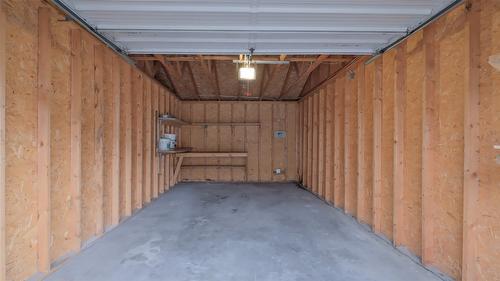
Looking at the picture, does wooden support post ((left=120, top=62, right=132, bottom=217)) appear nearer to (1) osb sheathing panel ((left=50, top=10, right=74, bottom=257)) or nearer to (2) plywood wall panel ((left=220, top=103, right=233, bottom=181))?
(1) osb sheathing panel ((left=50, top=10, right=74, bottom=257))

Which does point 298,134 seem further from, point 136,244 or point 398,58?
point 136,244

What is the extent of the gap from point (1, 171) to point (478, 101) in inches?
152

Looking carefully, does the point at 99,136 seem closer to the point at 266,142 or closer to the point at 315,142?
the point at 315,142

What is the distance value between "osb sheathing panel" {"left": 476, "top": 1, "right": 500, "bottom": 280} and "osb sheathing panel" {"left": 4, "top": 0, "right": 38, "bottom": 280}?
386 cm

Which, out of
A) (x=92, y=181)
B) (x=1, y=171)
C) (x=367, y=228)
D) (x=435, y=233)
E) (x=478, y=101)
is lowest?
(x=367, y=228)

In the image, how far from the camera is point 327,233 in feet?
11.1

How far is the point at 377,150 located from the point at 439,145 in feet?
3.20

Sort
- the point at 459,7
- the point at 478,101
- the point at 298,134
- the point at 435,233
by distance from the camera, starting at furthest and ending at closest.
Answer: the point at 298,134
the point at 435,233
the point at 459,7
the point at 478,101

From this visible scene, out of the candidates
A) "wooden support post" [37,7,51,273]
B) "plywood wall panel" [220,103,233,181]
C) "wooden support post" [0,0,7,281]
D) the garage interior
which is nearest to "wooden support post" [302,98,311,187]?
the garage interior

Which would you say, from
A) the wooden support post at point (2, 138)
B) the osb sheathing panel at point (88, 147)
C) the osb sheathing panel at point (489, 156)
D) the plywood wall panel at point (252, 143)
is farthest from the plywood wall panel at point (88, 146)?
the plywood wall panel at point (252, 143)

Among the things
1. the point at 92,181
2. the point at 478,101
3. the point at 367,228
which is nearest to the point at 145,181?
the point at 92,181

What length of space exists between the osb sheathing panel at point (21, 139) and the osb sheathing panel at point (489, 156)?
3858mm

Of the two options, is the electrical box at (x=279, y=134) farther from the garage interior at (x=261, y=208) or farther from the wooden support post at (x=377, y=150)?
the wooden support post at (x=377, y=150)

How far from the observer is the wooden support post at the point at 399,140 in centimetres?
291
